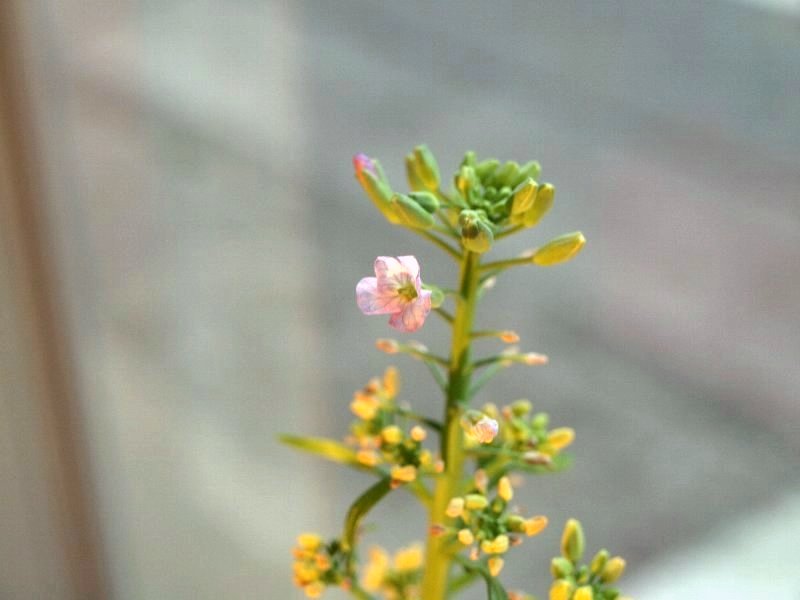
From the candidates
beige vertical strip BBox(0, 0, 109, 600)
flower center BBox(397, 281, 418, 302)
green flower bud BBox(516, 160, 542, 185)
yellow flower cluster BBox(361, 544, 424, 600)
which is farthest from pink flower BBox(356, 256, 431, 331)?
beige vertical strip BBox(0, 0, 109, 600)

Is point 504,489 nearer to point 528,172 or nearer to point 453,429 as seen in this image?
point 453,429

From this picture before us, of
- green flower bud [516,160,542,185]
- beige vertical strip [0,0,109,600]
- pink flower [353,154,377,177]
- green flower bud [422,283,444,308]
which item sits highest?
pink flower [353,154,377,177]

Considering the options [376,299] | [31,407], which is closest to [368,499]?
[376,299]

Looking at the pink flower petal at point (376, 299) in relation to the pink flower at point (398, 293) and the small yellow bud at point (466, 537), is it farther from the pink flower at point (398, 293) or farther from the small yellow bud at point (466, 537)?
the small yellow bud at point (466, 537)

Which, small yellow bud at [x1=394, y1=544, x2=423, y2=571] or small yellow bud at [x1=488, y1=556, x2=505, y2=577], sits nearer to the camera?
small yellow bud at [x1=488, y1=556, x2=505, y2=577]

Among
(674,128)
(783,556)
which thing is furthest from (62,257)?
(783,556)

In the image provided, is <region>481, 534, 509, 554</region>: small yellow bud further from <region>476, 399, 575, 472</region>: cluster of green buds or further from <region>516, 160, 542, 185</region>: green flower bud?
<region>516, 160, 542, 185</region>: green flower bud
